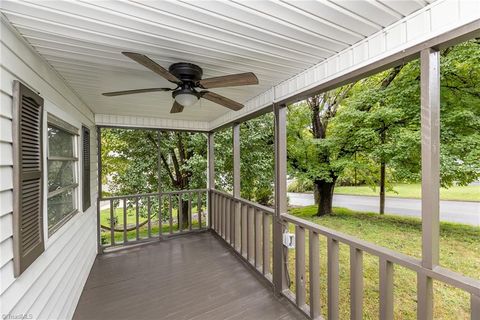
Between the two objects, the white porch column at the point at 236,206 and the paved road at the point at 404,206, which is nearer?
the white porch column at the point at 236,206

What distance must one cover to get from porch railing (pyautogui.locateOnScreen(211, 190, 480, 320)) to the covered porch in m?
0.01

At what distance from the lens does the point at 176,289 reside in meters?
2.79

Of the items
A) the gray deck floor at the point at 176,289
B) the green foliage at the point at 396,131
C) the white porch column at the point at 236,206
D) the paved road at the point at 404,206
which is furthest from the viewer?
the paved road at the point at 404,206

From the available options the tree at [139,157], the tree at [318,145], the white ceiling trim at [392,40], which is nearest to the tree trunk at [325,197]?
the tree at [318,145]

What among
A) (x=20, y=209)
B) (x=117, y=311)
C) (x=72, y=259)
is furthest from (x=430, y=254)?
(x=72, y=259)

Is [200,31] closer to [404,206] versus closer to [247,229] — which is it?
[247,229]

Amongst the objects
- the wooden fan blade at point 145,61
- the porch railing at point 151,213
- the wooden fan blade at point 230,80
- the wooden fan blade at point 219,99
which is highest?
the wooden fan blade at point 145,61

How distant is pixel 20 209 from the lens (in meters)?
1.38

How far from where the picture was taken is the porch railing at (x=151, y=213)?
14.3 feet

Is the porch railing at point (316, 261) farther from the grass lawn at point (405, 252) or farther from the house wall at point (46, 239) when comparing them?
the house wall at point (46, 239)

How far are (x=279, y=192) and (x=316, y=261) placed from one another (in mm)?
825

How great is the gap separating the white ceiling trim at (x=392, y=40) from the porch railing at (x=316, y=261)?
140cm

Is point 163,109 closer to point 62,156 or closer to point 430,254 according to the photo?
point 62,156

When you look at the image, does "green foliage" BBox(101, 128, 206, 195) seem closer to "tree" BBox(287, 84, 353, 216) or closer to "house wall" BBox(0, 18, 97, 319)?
"tree" BBox(287, 84, 353, 216)
